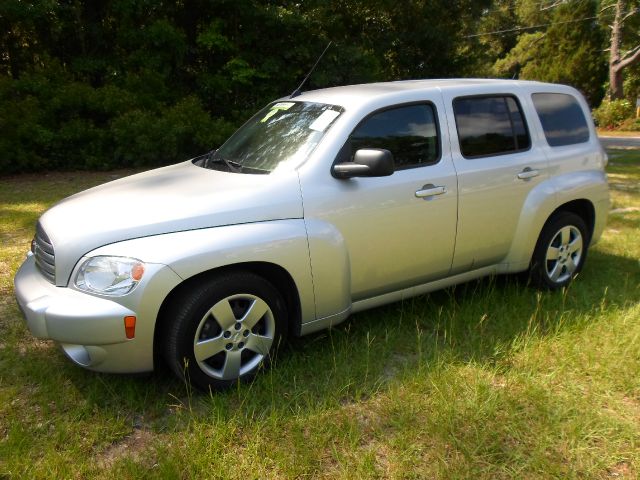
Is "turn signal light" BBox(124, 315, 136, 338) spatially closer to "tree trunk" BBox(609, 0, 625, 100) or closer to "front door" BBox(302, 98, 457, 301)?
"front door" BBox(302, 98, 457, 301)

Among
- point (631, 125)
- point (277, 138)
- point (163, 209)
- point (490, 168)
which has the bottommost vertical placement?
point (631, 125)

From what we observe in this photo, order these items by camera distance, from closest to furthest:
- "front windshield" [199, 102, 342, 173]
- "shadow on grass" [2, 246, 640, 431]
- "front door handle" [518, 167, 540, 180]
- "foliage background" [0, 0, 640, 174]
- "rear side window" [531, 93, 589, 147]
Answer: "shadow on grass" [2, 246, 640, 431]
"front windshield" [199, 102, 342, 173]
"front door handle" [518, 167, 540, 180]
"rear side window" [531, 93, 589, 147]
"foliage background" [0, 0, 640, 174]

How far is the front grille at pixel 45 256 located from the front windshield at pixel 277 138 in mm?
1207

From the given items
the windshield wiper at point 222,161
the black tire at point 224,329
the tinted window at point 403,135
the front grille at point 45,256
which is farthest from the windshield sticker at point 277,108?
the front grille at point 45,256

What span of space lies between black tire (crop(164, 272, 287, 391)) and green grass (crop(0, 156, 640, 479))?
128 mm

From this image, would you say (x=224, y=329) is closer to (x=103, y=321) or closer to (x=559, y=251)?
(x=103, y=321)

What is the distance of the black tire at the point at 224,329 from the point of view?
281 centimetres

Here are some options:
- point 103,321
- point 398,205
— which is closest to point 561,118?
point 398,205

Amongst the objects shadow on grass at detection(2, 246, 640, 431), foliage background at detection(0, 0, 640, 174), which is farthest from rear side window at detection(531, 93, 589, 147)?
foliage background at detection(0, 0, 640, 174)

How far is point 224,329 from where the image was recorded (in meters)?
2.94

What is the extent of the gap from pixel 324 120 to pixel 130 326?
178 centimetres

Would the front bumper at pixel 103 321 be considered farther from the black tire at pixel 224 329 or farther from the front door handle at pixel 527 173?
the front door handle at pixel 527 173

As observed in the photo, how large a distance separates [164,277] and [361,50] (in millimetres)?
12618

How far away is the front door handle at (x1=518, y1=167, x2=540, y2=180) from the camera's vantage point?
402 cm
